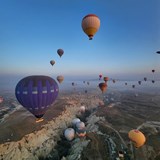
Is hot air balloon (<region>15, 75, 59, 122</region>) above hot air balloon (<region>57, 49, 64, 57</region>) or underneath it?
underneath

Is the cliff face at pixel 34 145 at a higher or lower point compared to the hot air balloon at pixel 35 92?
lower

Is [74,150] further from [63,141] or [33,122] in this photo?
[33,122]

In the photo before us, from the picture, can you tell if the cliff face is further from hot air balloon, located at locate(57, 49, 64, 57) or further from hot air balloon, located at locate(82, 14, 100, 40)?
hot air balloon, located at locate(82, 14, 100, 40)

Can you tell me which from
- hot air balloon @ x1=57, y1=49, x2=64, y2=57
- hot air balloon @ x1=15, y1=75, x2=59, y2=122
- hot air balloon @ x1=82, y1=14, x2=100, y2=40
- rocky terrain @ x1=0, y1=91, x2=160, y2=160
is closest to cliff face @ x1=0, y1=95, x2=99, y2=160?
rocky terrain @ x1=0, y1=91, x2=160, y2=160

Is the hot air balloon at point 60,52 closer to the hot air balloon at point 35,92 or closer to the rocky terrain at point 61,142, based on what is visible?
the hot air balloon at point 35,92

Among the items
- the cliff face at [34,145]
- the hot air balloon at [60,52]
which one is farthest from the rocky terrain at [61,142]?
the hot air balloon at [60,52]

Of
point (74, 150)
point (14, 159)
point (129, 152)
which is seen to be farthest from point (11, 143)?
point (129, 152)
